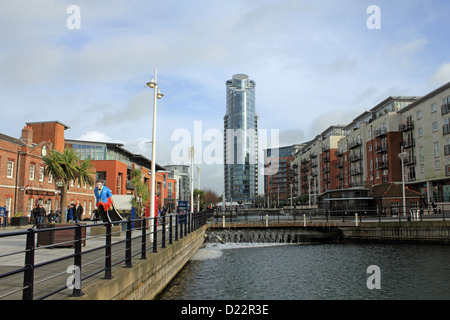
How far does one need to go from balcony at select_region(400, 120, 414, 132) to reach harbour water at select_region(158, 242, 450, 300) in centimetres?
3770

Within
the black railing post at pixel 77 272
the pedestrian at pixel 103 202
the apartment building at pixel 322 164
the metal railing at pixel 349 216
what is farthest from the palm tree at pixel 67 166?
the apartment building at pixel 322 164

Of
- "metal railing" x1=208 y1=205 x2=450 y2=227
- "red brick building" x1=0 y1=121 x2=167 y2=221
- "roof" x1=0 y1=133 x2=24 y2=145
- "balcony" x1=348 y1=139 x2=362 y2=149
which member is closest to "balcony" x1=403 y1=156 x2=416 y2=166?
"metal railing" x1=208 y1=205 x2=450 y2=227

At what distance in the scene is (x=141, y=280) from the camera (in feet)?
28.9

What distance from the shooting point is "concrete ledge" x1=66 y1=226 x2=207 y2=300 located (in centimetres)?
627

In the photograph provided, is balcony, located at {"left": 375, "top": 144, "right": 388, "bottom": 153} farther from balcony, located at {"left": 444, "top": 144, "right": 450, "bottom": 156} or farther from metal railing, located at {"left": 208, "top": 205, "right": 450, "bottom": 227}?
metal railing, located at {"left": 208, "top": 205, "right": 450, "bottom": 227}

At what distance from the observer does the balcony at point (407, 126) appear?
57438mm

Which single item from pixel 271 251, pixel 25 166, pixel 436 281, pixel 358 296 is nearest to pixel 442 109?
pixel 271 251

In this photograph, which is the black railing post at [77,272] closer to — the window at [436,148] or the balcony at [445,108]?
the balcony at [445,108]

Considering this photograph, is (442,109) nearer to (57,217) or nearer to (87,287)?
(57,217)

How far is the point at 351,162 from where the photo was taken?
7912 centimetres

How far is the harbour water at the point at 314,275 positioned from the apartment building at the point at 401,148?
18.0 metres

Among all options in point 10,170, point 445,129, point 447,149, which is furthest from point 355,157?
point 10,170

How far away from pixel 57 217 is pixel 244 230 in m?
17.1

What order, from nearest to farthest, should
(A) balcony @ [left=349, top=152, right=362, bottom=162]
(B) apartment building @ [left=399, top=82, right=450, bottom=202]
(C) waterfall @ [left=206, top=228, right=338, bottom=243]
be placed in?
(C) waterfall @ [left=206, top=228, right=338, bottom=243] → (B) apartment building @ [left=399, top=82, right=450, bottom=202] → (A) balcony @ [left=349, top=152, right=362, bottom=162]
